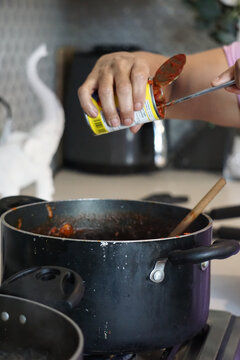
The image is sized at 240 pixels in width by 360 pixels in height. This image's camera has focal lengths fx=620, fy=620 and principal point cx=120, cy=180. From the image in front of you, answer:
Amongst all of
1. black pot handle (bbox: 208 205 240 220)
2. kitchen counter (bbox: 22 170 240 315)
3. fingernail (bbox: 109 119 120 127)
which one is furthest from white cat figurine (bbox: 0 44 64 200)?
fingernail (bbox: 109 119 120 127)

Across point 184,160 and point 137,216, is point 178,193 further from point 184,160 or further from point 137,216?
point 137,216

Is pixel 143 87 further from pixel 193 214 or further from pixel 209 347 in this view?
pixel 209 347

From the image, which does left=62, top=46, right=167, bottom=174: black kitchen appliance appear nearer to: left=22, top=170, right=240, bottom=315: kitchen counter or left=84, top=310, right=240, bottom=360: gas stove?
left=22, top=170, right=240, bottom=315: kitchen counter

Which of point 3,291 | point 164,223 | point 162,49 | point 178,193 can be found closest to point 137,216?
point 164,223

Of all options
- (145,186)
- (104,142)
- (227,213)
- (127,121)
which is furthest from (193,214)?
(104,142)

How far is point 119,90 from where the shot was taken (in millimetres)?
771

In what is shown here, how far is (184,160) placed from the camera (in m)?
2.07

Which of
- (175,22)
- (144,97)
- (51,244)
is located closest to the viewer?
(51,244)

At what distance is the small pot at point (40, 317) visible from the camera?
1.40 ft

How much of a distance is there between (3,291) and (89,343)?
15 centimetres

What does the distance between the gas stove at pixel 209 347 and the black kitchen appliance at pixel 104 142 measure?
1111 mm

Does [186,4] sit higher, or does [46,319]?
[186,4]

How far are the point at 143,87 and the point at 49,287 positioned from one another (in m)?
0.34

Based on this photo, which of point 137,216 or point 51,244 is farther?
point 137,216
